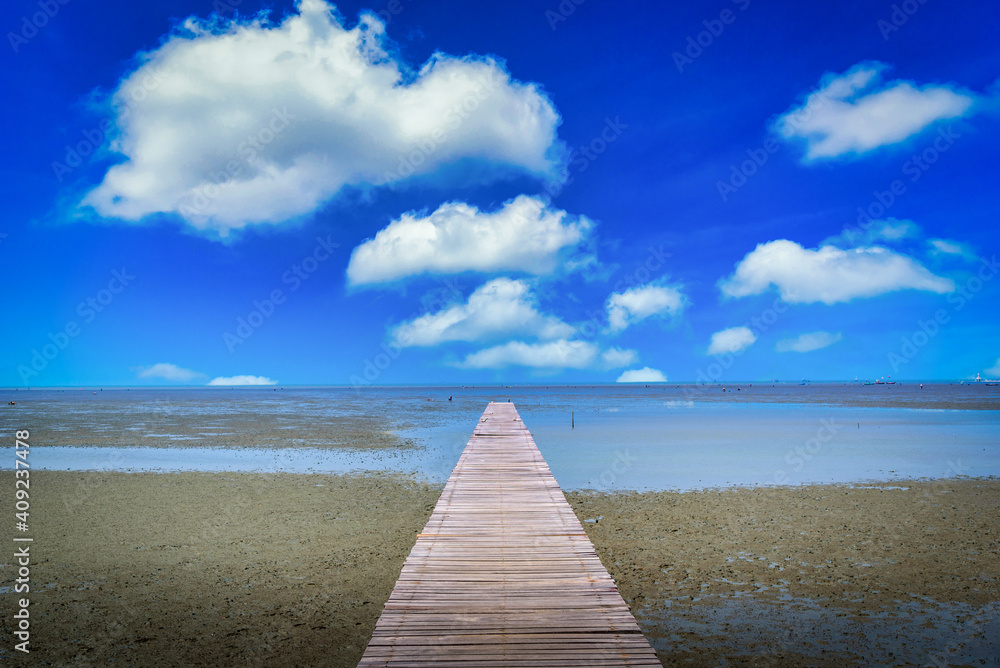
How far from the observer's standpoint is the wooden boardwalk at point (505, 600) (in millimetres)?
4730

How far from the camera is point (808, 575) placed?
9031 millimetres

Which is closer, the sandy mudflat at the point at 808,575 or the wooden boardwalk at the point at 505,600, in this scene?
the wooden boardwalk at the point at 505,600

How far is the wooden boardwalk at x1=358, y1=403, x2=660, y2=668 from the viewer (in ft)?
15.5

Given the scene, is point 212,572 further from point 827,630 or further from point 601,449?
point 601,449

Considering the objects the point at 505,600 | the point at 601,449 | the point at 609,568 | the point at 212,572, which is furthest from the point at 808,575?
the point at 601,449

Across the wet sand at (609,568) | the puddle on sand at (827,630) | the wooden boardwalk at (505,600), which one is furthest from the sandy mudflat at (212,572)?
the puddle on sand at (827,630)

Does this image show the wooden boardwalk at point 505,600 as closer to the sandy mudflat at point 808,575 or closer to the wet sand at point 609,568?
the wet sand at point 609,568

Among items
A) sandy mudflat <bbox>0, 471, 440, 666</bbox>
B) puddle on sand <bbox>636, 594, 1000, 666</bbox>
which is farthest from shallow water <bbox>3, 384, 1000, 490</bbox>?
puddle on sand <bbox>636, 594, 1000, 666</bbox>

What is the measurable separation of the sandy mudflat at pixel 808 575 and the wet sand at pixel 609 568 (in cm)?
3

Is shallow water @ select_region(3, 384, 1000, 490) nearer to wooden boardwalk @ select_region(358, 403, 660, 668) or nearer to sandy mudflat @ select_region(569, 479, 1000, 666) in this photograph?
sandy mudflat @ select_region(569, 479, 1000, 666)

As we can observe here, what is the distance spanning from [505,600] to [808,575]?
590cm

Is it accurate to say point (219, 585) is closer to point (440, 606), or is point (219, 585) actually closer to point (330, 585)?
point (330, 585)

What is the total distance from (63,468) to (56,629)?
1516 cm

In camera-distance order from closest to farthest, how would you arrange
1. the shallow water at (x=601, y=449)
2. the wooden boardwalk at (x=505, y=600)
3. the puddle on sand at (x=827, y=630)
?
1. the wooden boardwalk at (x=505, y=600)
2. the puddle on sand at (x=827, y=630)
3. the shallow water at (x=601, y=449)
